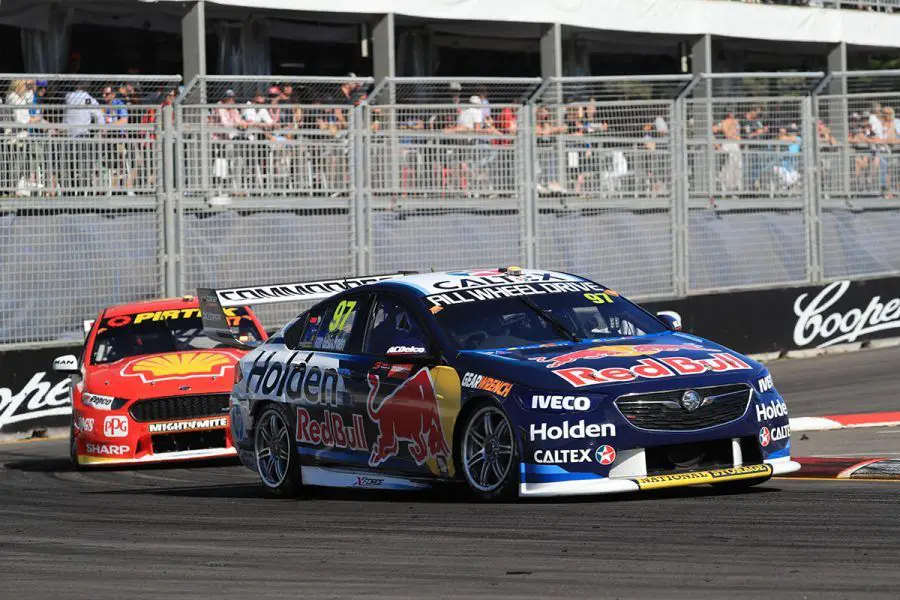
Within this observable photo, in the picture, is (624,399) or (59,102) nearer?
(624,399)

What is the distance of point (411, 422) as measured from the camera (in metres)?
9.66

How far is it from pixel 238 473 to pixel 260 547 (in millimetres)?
5331

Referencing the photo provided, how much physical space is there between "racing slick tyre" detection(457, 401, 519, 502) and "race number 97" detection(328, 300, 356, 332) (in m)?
1.64

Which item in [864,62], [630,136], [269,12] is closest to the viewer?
[630,136]

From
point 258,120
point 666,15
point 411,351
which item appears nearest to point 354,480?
point 411,351

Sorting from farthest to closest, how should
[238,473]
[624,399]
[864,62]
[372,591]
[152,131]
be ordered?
1. [864,62]
2. [152,131]
3. [238,473]
4. [624,399]
5. [372,591]

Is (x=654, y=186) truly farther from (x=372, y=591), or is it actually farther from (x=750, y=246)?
(x=372, y=591)

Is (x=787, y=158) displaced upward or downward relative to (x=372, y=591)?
upward

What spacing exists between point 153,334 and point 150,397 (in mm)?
1231

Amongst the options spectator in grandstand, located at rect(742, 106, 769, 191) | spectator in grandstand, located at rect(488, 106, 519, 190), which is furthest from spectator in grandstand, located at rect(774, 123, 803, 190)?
spectator in grandstand, located at rect(488, 106, 519, 190)

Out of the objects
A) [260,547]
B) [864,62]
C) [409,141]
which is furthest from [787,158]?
[864,62]

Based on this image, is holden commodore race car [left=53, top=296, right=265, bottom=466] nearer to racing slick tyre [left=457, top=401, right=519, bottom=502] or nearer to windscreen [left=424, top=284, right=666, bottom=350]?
windscreen [left=424, top=284, right=666, bottom=350]

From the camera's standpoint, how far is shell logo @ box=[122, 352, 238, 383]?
13961 mm

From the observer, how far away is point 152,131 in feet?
58.2
